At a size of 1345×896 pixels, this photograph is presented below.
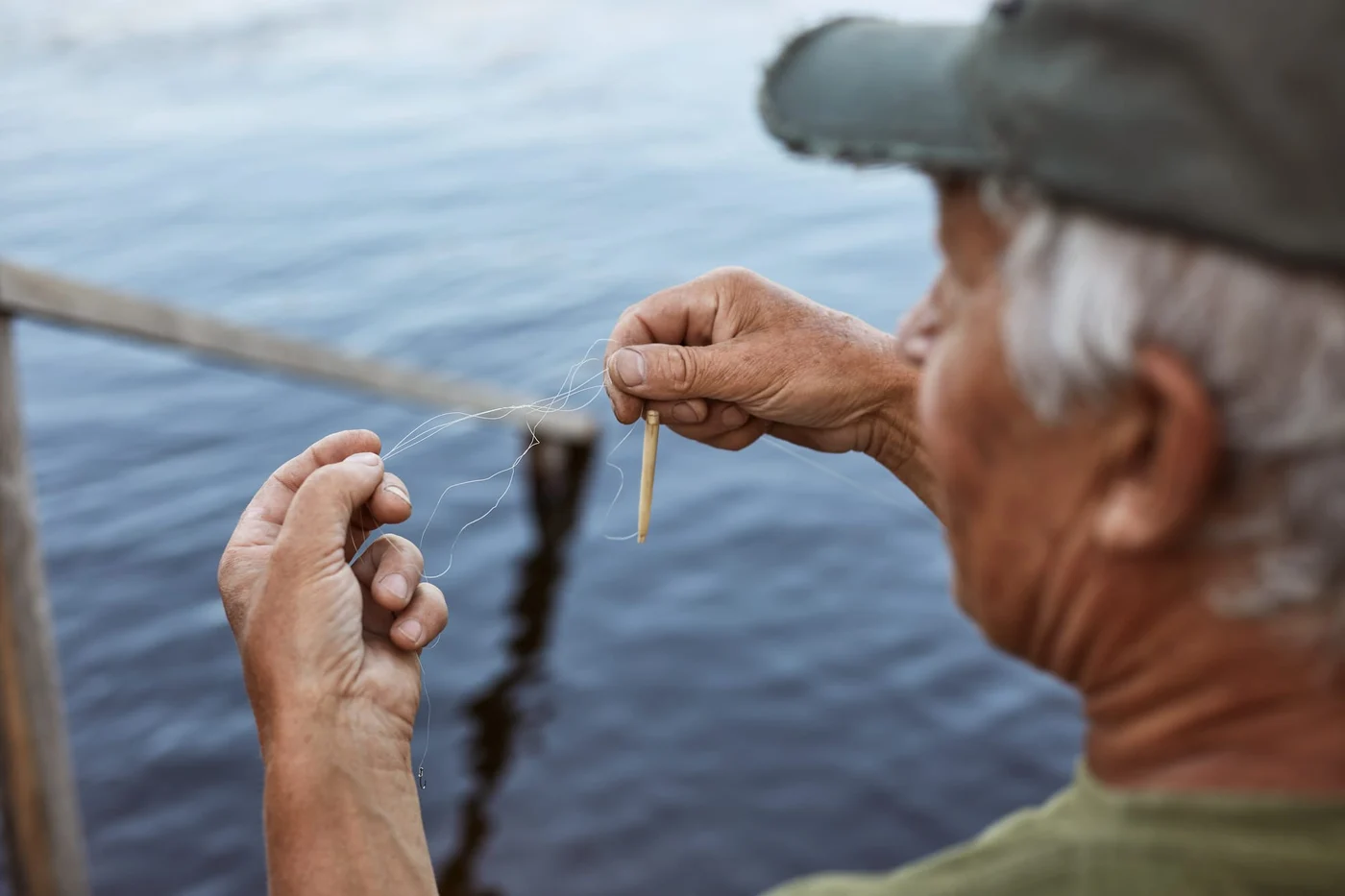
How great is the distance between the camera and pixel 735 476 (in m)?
7.36

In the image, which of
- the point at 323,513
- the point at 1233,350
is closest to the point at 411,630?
the point at 323,513

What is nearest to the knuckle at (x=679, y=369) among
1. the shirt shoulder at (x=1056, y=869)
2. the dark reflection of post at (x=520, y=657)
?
the shirt shoulder at (x=1056, y=869)

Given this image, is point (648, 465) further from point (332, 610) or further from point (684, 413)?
point (332, 610)

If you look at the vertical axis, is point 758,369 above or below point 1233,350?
below

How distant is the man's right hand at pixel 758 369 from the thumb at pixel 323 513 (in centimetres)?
60

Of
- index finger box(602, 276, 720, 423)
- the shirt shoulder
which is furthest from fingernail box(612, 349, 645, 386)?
the shirt shoulder

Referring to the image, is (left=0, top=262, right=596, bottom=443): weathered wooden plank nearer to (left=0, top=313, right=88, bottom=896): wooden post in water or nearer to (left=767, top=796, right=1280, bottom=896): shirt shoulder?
(left=0, top=313, right=88, bottom=896): wooden post in water

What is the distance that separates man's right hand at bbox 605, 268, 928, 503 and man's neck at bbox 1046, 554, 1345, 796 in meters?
1.13

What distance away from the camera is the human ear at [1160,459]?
1007 millimetres

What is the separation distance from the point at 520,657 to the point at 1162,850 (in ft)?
17.3

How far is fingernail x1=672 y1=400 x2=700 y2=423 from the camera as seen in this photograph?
2357mm

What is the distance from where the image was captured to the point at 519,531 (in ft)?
23.5

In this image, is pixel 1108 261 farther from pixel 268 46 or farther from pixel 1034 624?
pixel 268 46

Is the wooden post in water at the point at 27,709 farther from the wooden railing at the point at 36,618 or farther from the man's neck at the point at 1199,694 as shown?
the man's neck at the point at 1199,694
